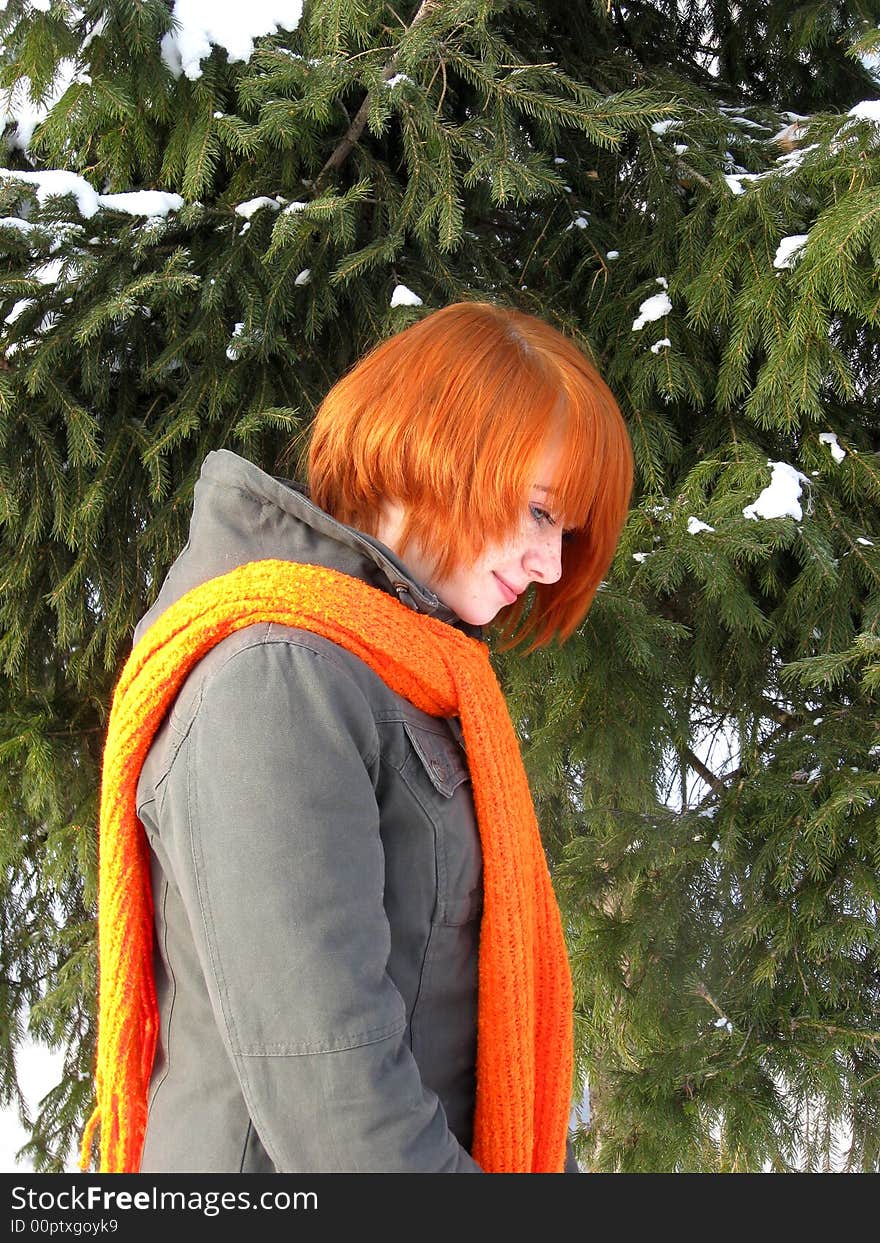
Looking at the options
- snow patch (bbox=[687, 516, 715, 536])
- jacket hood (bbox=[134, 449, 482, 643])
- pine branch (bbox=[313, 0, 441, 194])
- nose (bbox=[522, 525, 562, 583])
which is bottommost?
snow patch (bbox=[687, 516, 715, 536])

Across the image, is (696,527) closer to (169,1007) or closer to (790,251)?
(790,251)

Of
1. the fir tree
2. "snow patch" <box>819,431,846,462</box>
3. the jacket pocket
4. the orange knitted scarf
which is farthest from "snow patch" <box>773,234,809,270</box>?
the jacket pocket

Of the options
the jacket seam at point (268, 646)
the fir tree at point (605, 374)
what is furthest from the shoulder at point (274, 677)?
the fir tree at point (605, 374)

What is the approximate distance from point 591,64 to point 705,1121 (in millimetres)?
2434

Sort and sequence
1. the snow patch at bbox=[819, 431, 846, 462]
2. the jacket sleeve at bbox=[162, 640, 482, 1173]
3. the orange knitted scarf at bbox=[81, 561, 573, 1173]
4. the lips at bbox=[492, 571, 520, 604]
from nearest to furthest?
1. the jacket sleeve at bbox=[162, 640, 482, 1173]
2. the orange knitted scarf at bbox=[81, 561, 573, 1173]
3. the lips at bbox=[492, 571, 520, 604]
4. the snow patch at bbox=[819, 431, 846, 462]

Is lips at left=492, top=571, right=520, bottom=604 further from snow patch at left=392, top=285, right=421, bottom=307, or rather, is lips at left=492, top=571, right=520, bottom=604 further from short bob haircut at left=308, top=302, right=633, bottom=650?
snow patch at left=392, top=285, right=421, bottom=307

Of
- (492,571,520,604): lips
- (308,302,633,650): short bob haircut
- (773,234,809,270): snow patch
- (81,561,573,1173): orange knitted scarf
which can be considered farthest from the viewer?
(773,234,809,270): snow patch

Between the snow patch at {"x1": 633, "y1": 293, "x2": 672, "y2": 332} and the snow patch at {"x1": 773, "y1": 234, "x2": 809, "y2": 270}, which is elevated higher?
the snow patch at {"x1": 773, "y1": 234, "x2": 809, "y2": 270}

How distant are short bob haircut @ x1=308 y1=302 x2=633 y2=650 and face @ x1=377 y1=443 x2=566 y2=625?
13 mm

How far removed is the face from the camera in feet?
4.33

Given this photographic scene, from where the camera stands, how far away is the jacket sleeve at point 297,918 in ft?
3.30

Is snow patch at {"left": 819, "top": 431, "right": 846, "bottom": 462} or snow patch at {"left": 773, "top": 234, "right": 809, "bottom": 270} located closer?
snow patch at {"left": 773, "top": 234, "right": 809, "bottom": 270}
